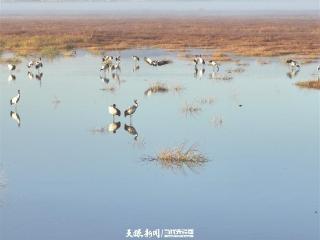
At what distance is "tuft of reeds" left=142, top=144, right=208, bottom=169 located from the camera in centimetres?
1631

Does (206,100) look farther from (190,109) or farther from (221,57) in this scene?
(221,57)

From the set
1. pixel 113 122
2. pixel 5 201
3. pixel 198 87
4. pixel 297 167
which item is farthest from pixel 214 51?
pixel 5 201

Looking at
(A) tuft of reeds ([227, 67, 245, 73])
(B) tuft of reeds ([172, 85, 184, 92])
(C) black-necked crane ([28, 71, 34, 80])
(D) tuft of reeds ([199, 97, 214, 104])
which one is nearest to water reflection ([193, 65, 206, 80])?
(A) tuft of reeds ([227, 67, 245, 73])

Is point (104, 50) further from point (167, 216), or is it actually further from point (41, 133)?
point (167, 216)

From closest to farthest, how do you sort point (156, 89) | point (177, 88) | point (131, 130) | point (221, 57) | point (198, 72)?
point (131, 130) < point (156, 89) < point (177, 88) < point (198, 72) < point (221, 57)

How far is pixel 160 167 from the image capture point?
16.1 metres

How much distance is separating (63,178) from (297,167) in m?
5.14

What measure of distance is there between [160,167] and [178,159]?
65 centimetres

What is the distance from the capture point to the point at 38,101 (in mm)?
25891

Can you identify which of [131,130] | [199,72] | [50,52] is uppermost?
[50,52]

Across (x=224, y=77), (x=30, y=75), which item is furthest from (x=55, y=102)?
(x=224, y=77)

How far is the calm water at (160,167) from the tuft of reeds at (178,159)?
226 millimetres

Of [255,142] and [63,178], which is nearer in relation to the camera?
[63,178]

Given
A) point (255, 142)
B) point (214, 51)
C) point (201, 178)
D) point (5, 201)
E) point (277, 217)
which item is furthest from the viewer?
point (214, 51)
